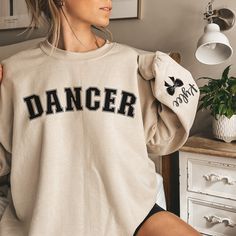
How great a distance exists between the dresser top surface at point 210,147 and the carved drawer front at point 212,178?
47 mm

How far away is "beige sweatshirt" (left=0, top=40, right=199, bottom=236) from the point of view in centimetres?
91

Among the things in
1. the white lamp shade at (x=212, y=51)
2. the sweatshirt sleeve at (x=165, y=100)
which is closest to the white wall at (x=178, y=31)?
the white lamp shade at (x=212, y=51)

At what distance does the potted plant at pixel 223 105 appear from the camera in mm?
1341

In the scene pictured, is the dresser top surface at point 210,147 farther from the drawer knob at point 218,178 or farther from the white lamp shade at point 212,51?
the white lamp shade at point 212,51

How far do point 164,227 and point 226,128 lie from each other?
603 mm

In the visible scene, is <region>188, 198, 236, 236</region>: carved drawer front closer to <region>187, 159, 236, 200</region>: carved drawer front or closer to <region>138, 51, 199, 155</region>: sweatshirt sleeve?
<region>187, 159, 236, 200</region>: carved drawer front

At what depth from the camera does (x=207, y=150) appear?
4.19ft

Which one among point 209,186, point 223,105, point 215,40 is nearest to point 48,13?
point 215,40

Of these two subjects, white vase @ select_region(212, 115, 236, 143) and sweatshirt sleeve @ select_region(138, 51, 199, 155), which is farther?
white vase @ select_region(212, 115, 236, 143)

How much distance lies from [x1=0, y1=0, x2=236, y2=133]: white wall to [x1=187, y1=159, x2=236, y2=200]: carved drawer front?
0.36 m

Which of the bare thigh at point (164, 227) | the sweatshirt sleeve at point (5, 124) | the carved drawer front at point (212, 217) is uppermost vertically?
the sweatshirt sleeve at point (5, 124)

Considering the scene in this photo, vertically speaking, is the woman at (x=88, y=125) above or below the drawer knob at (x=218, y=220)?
above

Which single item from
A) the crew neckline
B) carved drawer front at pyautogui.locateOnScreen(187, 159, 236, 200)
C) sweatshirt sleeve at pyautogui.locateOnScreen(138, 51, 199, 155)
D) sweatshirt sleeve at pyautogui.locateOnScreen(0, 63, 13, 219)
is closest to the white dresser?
carved drawer front at pyautogui.locateOnScreen(187, 159, 236, 200)

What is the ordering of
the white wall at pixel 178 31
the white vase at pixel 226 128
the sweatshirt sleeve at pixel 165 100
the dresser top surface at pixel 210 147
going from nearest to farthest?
the sweatshirt sleeve at pixel 165 100
the dresser top surface at pixel 210 147
the white vase at pixel 226 128
the white wall at pixel 178 31
